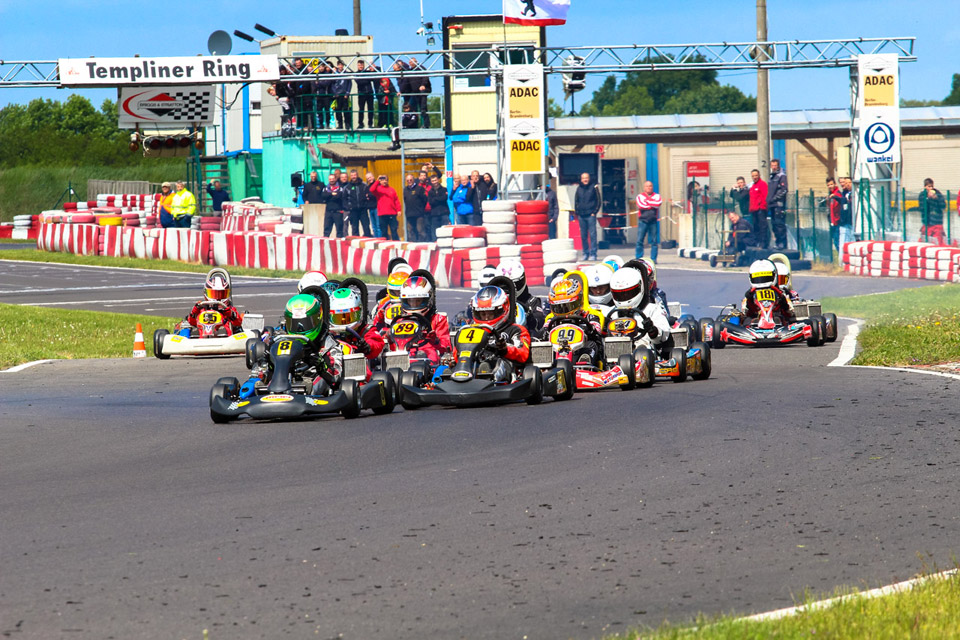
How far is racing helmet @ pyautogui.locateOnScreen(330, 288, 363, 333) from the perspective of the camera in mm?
11508

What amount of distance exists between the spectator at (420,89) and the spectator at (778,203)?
762 centimetres

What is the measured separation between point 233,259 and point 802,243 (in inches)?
490

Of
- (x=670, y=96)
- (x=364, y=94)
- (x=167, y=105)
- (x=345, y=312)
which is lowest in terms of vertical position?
(x=345, y=312)

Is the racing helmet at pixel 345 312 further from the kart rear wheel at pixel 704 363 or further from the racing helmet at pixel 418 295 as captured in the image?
the kart rear wheel at pixel 704 363

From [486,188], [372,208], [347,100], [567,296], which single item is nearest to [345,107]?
[347,100]

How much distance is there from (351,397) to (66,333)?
370 inches

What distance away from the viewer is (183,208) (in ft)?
115

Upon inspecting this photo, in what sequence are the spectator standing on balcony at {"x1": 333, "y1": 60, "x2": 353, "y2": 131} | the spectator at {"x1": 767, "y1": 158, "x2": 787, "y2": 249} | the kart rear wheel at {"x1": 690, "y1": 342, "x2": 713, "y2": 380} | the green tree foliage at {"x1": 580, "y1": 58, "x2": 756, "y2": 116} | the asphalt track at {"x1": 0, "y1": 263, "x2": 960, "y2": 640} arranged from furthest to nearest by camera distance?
the green tree foliage at {"x1": 580, "y1": 58, "x2": 756, "y2": 116} → the spectator standing on balcony at {"x1": 333, "y1": 60, "x2": 353, "y2": 131} → the spectator at {"x1": 767, "y1": 158, "x2": 787, "y2": 249} → the kart rear wheel at {"x1": 690, "y1": 342, "x2": 713, "y2": 380} → the asphalt track at {"x1": 0, "y1": 263, "x2": 960, "y2": 640}

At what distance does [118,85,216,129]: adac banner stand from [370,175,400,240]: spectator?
3807 mm

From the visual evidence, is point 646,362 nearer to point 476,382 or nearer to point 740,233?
point 476,382

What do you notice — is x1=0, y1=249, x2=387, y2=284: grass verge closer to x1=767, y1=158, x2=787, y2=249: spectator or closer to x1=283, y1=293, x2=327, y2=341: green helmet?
x1=767, y1=158, x2=787, y2=249: spectator

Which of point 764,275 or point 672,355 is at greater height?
point 764,275

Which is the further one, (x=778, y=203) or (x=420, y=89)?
(x=420, y=89)

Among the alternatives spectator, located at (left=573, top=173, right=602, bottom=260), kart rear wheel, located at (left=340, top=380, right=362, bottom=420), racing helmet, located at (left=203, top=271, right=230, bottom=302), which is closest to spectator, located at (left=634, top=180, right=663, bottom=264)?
spectator, located at (left=573, top=173, right=602, bottom=260)
